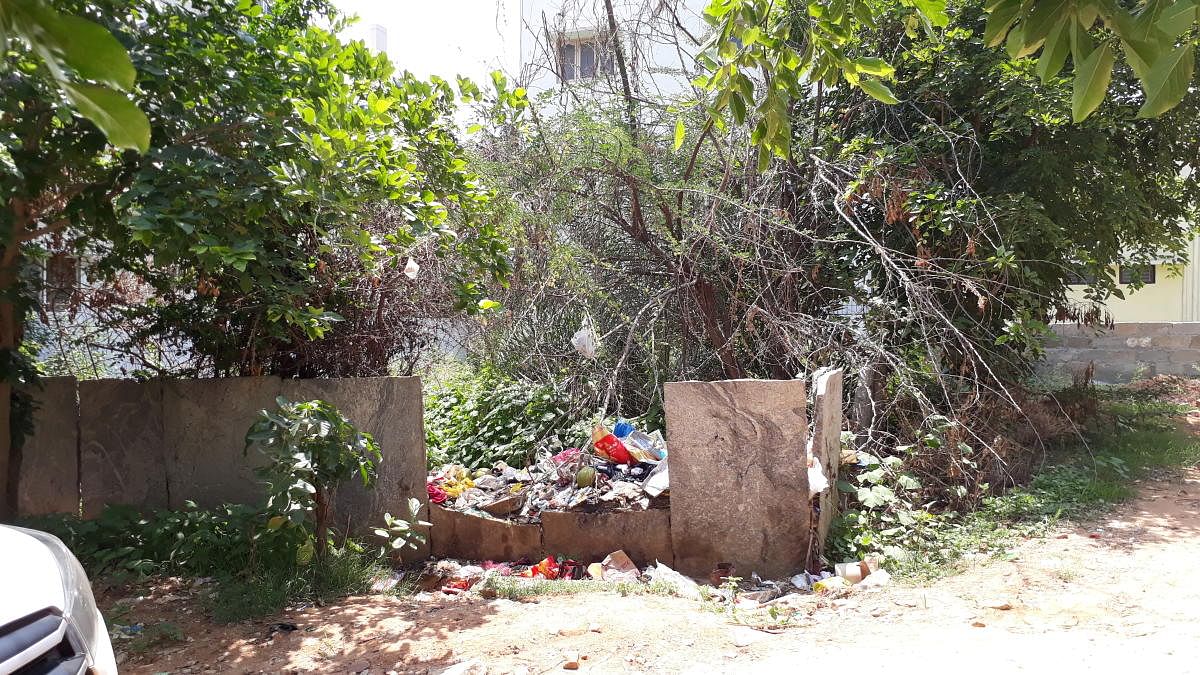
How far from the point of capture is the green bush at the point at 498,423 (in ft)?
22.7

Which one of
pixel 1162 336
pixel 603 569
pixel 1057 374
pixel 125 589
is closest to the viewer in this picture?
pixel 125 589

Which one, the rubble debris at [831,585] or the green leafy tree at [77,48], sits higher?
the green leafy tree at [77,48]

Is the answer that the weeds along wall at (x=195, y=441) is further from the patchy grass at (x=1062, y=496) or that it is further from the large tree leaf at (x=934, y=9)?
the large tree leaf at (x=934, y=9)

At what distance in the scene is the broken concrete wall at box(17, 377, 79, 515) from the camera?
525 cm

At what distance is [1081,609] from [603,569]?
267cm

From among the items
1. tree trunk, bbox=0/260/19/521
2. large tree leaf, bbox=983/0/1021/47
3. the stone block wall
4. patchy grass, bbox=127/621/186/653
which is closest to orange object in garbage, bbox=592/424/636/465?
patchy grass, bbox=127/621/186/653

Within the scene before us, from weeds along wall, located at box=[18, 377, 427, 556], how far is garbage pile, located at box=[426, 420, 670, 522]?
55 cm

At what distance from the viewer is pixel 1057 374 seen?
32.5 feet

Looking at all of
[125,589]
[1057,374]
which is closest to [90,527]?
[125,589]

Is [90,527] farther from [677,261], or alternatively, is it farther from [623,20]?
[623,20]

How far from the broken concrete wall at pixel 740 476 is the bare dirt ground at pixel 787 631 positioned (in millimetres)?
556

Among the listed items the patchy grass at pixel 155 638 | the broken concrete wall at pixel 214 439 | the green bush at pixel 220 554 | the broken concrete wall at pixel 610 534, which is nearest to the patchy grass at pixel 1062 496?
the broken concrete wall at pixel 610 534

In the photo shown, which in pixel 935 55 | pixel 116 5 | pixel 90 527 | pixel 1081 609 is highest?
pixel 935 55

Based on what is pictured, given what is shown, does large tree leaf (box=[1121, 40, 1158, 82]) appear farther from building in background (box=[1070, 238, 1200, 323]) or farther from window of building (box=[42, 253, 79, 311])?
building in background (box=[1070, 238, 1200, 323])
